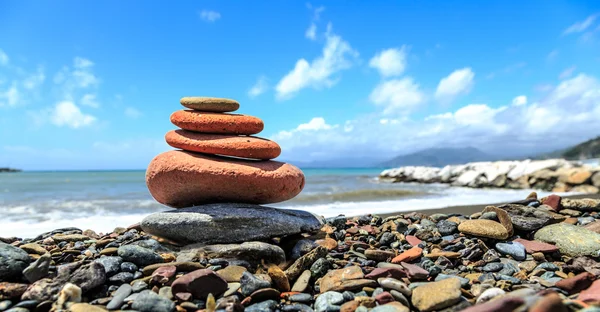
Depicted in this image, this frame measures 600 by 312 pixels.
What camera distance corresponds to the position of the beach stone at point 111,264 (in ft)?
16.4

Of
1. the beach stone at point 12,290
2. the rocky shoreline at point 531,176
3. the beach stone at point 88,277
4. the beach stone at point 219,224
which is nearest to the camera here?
the beach stone at point 12,290

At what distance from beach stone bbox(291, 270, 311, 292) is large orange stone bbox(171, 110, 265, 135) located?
315cm

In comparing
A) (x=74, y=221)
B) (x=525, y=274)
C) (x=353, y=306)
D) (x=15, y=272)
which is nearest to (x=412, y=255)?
(x=525, y=274)

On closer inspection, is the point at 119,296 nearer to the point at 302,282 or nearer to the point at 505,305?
the point at 302,282

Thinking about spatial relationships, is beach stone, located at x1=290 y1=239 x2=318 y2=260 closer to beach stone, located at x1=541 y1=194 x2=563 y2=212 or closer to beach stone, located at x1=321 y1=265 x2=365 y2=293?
beach stone, located at x1=321 y1=265 x2=365 y2=293

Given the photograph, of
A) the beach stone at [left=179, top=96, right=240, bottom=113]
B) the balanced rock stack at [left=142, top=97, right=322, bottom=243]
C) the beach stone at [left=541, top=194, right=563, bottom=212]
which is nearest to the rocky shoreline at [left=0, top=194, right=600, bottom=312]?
the balanced rock stack at [left=142, top=97, right=322, bottom=243]

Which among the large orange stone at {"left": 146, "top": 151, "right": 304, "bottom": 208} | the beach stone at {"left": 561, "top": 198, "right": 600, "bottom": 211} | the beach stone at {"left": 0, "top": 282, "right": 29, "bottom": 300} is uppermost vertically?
the large orange stone at {"left": 146, "top": 151, "right": 304, "bottom": 208}

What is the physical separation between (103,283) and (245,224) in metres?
2.33

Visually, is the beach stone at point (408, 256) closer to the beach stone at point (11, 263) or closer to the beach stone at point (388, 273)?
the beach stone at point (388, 273)

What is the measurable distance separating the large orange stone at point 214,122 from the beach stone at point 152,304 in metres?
3.48

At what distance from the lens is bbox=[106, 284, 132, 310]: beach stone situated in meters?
4.18

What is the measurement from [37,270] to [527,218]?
8467 mm

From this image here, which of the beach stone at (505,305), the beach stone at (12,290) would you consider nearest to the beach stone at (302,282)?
the beach stone at (505,305)

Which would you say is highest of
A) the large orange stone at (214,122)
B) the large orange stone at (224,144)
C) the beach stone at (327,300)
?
the large orange stone at (214,122)
